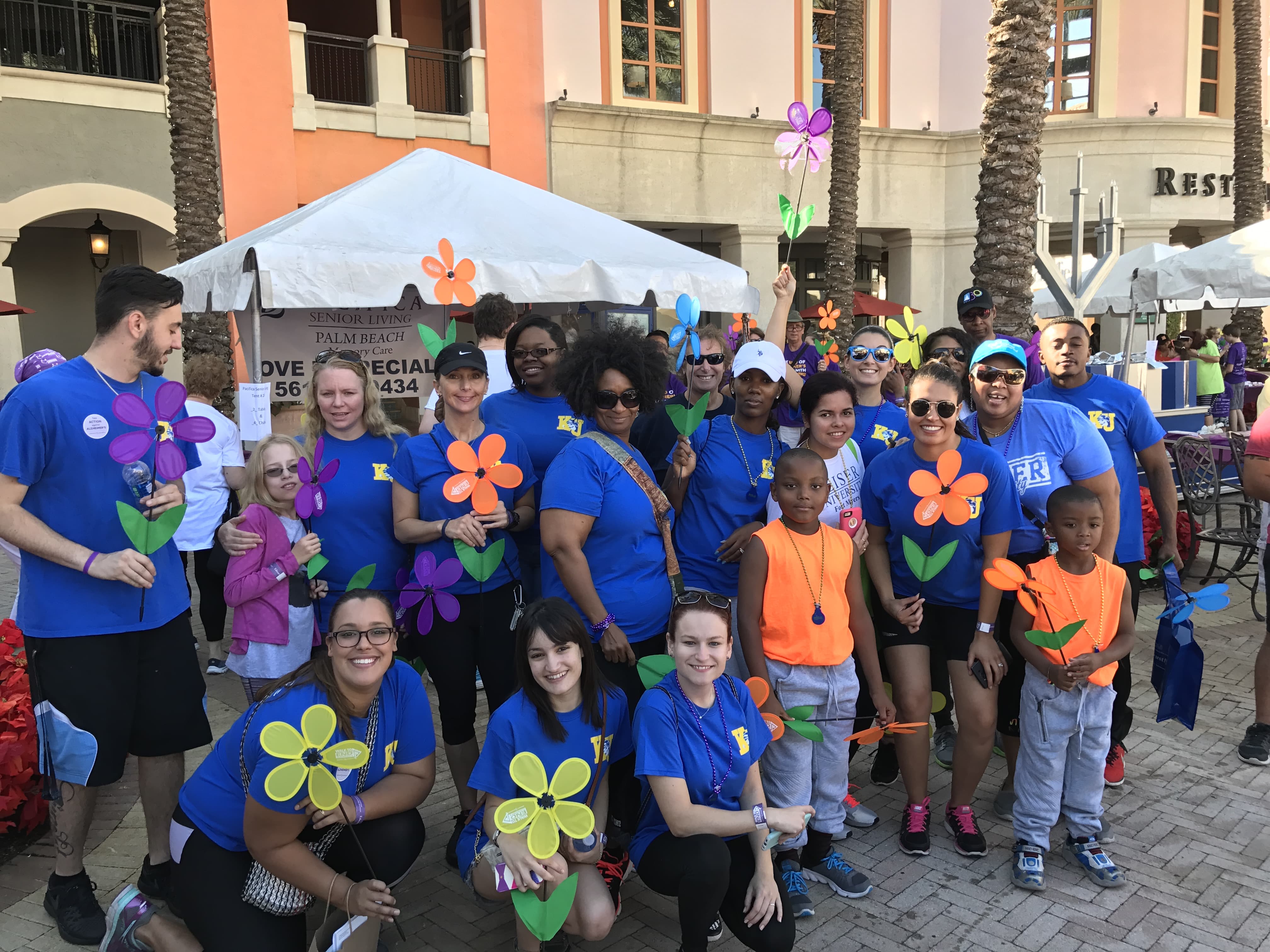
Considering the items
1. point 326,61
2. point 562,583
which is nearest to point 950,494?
point 562,583

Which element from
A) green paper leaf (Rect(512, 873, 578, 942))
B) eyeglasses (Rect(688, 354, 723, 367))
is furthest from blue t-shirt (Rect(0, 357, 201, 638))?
eyeglasses (Rect(688, 354, 723, 367))

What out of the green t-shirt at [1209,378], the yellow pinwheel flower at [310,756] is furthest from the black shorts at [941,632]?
the green t-shirt at [1209,378]

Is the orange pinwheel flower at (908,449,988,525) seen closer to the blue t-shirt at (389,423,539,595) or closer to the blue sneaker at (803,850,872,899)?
the blue sneaker at (803,850,872,899)

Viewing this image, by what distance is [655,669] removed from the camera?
2.81m

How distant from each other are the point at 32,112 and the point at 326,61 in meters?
4.55

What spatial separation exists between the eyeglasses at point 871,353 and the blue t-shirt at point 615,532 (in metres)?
1.24

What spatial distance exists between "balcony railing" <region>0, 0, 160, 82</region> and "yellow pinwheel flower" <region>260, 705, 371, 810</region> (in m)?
12.7

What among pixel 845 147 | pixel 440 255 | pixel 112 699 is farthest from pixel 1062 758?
pixel 845 147

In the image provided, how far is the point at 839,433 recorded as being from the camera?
134 inches

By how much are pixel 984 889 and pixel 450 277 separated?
4082mm

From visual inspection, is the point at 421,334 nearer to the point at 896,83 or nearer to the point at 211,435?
the point at 211,435

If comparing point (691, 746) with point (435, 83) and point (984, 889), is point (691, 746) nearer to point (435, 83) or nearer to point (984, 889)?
point (984, 889)

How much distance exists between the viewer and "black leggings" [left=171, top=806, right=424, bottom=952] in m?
2.43

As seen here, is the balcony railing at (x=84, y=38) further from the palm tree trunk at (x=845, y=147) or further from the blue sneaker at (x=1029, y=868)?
the blue sneaker at (x=1029, y=868)
